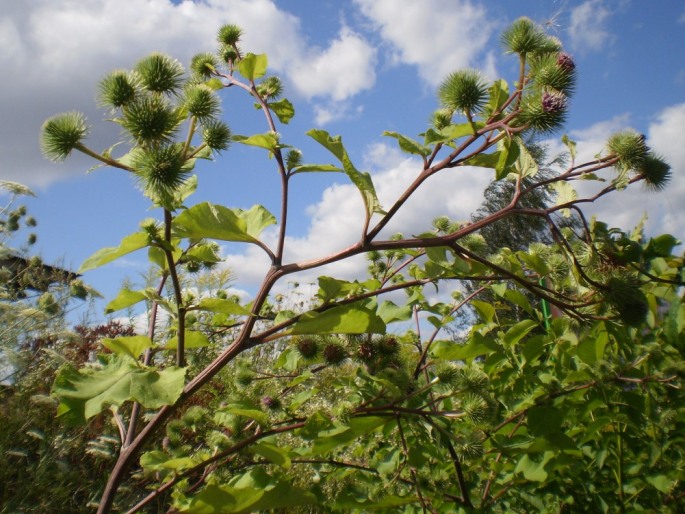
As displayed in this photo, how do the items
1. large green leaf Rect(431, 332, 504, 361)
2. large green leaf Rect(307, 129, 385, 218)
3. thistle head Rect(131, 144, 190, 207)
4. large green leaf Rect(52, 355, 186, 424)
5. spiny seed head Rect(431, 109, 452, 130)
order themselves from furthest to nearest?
spiny seed head Rect(431, 109, 452, 130), large green leaf Rect(431, 332, 504, 361), large green leaf Rect(307, 129, 385, 218), thistle head Rect(131, 144, 190, 207), large green leaf Rect(52, 355, 186, 424)

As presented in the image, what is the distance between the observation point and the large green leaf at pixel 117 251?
1.01m

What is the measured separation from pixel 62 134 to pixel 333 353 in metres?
1.04

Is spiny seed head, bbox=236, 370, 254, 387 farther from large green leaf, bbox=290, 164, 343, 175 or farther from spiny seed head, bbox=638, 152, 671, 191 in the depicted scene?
spiny seed head, bbox=638, 152, 671, 191

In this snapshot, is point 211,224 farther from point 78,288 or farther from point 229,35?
point 78,288

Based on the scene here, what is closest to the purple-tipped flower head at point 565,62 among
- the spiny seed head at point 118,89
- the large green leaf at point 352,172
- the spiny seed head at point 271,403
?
the large green leaf at point 352,172

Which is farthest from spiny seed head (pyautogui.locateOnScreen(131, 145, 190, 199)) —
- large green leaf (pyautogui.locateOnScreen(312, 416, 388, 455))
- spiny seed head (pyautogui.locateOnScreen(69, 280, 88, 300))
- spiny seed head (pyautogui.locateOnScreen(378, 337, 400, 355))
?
spiny seed head (pyautogui.locateOnScreen(69, 280, 88, 300))

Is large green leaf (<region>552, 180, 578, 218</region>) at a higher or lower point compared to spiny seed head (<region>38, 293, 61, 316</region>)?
lower

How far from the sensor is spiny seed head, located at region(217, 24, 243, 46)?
1.70 metres

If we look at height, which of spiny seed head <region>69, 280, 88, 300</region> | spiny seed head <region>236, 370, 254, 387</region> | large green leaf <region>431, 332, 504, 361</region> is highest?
spiny seed head <region>69, 280, 88, 300</region>

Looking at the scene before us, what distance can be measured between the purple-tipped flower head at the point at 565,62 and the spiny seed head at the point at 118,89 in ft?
3.64

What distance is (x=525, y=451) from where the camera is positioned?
160cm

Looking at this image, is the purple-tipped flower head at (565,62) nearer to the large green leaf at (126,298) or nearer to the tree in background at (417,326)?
the tree in background at (417,326)

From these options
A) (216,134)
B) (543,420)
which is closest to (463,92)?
(216,134)

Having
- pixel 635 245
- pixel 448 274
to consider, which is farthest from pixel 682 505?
pixel 448 274
